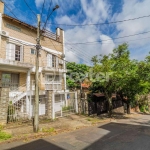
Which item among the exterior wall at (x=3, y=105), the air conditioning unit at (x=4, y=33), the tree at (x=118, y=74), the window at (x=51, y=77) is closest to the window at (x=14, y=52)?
the air conditioning unit at (x=4, y=33)

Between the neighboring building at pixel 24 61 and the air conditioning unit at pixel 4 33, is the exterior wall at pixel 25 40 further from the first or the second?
the air conditioning unit at pixel 4 33

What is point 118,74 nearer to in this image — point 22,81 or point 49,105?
point 49,105


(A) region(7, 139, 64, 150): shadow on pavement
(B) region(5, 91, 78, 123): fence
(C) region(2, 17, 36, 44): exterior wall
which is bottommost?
(A) region(7, 139, 64, 150): shadow on pavement

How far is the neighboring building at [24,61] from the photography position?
1190 centimetres

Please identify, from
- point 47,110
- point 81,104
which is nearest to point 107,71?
point 81,104

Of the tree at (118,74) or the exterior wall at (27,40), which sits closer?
the tree at (118,74)

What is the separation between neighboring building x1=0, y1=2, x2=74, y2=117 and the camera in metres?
11.9

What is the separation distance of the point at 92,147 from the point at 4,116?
610cm

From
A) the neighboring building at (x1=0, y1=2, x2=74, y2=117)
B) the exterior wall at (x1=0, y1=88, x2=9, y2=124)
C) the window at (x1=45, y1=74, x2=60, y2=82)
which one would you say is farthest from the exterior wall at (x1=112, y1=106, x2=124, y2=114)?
the exterior wall at (x1=0, y1=88, x2=9, y2=124)

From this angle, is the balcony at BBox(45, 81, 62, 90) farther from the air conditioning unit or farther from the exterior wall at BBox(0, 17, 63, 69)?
the air conditioning unit

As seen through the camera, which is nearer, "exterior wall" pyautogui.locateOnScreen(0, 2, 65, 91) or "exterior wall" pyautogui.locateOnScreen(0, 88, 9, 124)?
"exterior wall" pyautogui.locateOnScreen(0, 88, 9, 124)

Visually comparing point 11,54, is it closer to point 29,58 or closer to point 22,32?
point 29,58

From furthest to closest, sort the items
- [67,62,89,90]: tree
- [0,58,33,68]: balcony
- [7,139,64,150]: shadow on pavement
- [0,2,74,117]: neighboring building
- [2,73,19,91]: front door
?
[67,62,89,90]: tree
[2,73,19,91]: front door
[0,2,74,117]: neighboring building
[0,58,33,68]: balcony
[7,139,64,150]: shadow on pavement

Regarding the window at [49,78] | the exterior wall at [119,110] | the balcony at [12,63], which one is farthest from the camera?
the exterior wall at [119,110]
